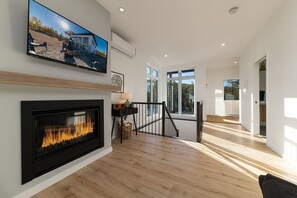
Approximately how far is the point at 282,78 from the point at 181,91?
15.6ft

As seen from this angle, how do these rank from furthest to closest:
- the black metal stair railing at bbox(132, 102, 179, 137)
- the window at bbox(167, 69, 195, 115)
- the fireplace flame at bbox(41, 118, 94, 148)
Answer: the window at bbox(167, 69, 195, 115) < the black metal stair railing at bbox(132, 102, 179, 137) < the fireplace flame at bbox(41, 118, 94, 148)

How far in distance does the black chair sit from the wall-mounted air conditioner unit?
3345 millimetres

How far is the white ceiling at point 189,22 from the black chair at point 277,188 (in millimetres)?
2676

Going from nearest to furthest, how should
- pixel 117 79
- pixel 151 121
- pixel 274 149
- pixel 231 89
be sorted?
1. pixel 274 149
2. pixel 117 79
3. pixel 151 121
4. pixel 231 89

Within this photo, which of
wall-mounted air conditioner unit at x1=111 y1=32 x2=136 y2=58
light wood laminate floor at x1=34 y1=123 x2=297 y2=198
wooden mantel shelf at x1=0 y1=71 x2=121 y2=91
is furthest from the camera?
wall-mounted air conditioner unit at x1=111 y1=32 x2=136 y2=58

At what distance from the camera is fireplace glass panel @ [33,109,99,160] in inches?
62.9

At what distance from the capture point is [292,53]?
203 cm

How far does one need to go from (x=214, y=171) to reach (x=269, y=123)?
6.73ft

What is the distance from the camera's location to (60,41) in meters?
1.64

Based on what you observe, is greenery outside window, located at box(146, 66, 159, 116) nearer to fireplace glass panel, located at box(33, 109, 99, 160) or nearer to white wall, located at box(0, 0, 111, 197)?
fireplace glass panel, located at box(33, 109, 99, 160)

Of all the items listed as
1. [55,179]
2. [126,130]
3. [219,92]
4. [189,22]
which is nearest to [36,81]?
[55,179]

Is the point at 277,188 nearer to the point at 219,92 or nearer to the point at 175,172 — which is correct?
the point at 175,172

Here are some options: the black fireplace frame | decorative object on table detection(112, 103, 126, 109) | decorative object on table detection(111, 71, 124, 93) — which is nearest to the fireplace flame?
the black fireplace frame

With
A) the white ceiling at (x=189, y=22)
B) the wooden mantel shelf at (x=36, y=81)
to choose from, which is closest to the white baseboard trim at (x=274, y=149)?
the white ceiling at (x=189, y=22)
